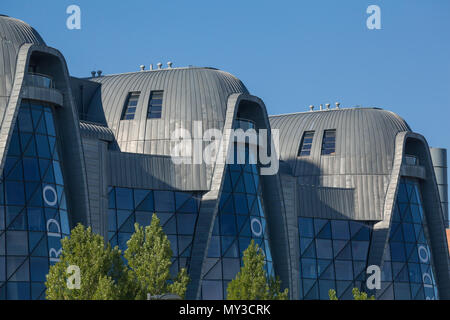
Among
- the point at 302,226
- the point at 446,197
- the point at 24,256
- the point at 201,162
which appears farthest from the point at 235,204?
the point at 446,197

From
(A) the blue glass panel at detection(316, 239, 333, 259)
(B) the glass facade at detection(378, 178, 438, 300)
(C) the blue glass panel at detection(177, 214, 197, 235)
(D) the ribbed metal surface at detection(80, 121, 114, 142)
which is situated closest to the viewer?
(C) the blue glass panel at detection(177, 214, 197, 235)

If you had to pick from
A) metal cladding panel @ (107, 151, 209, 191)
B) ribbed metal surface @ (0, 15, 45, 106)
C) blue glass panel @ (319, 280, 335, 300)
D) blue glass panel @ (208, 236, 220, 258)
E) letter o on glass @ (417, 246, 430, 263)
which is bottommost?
blue glass panel @ (319, 280, 335, 300)

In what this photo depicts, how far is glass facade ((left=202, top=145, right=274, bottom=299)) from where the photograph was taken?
71.2 meters

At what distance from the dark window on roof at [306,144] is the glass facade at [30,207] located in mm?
30026

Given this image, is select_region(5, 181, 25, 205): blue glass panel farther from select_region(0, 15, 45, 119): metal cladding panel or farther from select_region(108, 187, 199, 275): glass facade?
select_region(108, 187, 199, 275): glass facade

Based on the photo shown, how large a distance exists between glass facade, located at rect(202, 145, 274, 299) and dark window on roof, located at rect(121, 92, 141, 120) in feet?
29.8

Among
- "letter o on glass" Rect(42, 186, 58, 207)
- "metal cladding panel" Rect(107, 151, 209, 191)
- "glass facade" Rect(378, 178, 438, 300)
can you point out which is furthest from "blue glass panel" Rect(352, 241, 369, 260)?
"letter o on glass" Rect(42, 186, 58, 207)

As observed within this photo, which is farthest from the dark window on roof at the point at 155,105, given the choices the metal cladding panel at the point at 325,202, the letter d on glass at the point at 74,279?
the letter d on glass at the point at 74,279

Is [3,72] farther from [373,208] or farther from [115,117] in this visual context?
[373,208]

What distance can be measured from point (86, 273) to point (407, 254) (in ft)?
130

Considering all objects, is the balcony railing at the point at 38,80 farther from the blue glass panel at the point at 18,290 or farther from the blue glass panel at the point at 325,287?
the blue glass panel at the point at 325,287

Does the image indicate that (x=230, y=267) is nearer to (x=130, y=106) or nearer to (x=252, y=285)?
(x=130, y=106)

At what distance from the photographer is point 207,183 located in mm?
71875
